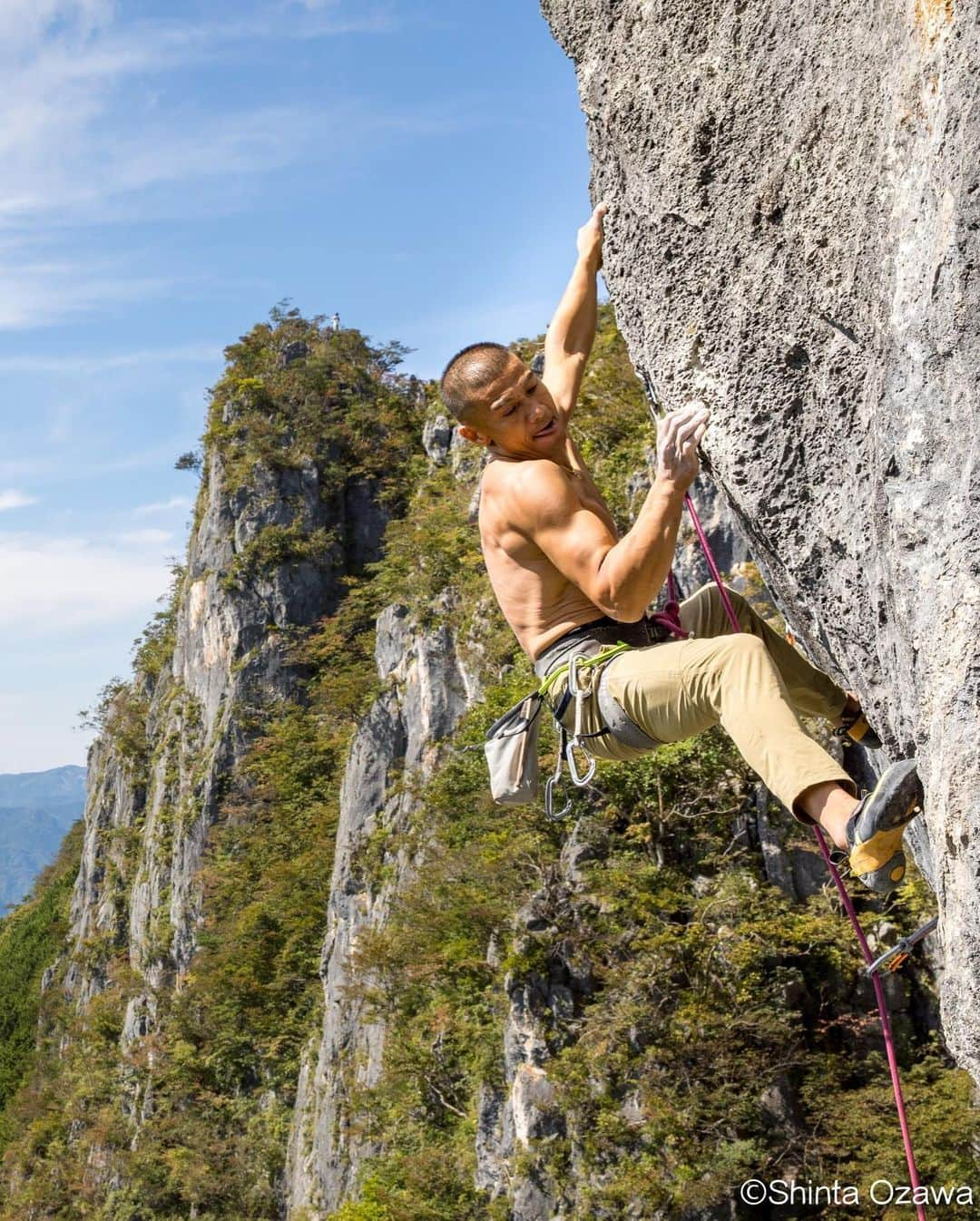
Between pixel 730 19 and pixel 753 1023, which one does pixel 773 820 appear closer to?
pixel 753 1023

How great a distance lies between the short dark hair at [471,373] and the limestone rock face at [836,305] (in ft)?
1.68

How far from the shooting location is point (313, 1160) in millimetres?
20078

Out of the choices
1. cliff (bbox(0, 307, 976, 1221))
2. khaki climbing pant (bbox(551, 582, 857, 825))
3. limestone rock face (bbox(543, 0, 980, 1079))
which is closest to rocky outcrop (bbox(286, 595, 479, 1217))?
cliff (bbox(0, 307, 976, 1221))

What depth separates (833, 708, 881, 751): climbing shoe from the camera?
381 cm

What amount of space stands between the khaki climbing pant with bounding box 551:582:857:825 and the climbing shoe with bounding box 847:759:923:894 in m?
0.15

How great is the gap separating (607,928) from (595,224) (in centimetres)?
1003

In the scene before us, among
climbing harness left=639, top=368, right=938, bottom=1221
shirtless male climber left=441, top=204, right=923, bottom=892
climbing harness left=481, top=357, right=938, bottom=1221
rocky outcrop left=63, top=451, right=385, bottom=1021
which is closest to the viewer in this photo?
shirtless male climber left=441, top=204, right=923, bottom=892

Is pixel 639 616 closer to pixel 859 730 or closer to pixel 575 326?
pixel 859 730

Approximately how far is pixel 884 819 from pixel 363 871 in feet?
69.7

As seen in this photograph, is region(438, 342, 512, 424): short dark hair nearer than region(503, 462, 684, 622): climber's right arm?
No

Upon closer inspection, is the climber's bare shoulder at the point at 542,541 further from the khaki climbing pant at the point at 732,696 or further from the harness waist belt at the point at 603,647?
the khaki climbing pant at the point at 732,696

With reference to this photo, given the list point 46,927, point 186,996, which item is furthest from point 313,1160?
point 46,927

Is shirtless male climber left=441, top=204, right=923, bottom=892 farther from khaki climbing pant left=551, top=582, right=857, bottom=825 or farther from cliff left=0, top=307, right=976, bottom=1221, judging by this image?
cliff left=0, top=307, right=976, bottom=1221

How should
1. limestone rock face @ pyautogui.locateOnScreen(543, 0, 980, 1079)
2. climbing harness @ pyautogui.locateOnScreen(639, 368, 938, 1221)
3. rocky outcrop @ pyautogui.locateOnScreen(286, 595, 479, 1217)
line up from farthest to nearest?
rocky outcrop @ pyautogui.locateOnScreen(286, 595, 479, 1217) → climbing harness @ pyautogui.locateOnScreen(639, 368, 938, 1221) → limestone rock face @ pyautogui.locateOnScreen(543, 0, 980, 1079)
